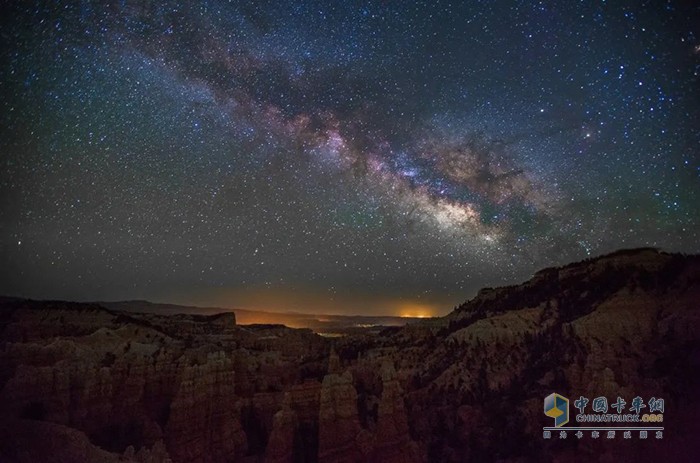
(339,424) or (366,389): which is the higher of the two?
(339,424)

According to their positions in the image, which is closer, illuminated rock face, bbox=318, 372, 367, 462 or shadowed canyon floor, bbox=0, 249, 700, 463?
shadowed canyon floor, bbox=0, 249, 700, 463

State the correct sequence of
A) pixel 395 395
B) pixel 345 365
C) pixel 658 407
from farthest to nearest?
1. pixel 345 365
2. pixel 395 395
3. pixel 658 407

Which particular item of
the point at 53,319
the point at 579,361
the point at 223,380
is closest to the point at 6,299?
the point at 53,319

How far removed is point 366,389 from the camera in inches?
1686

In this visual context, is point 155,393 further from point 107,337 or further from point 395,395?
point 395,395

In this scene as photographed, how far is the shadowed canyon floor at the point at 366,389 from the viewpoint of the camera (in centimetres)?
2436

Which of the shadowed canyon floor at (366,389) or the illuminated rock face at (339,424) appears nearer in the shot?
the shadowed canyon floor at (366,389)

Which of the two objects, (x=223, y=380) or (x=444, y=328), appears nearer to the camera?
(x=223, y=380)

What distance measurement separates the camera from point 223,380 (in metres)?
31.1

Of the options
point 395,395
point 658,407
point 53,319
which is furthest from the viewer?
point 53,319

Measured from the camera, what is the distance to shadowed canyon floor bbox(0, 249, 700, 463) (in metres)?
24.4

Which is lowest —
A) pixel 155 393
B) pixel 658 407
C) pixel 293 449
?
pixel 293 449

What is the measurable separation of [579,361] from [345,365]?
23.9 meters

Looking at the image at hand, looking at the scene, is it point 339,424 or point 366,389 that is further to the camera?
point 366,389
